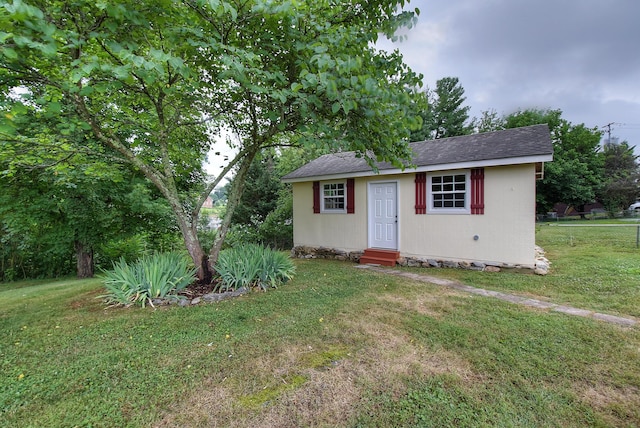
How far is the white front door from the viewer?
7426 mm

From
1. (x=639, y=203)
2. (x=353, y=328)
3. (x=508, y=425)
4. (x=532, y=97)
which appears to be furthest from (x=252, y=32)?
(x=639, y=203)

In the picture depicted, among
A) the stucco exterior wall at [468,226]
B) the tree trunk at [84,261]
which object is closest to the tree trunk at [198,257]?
the stucco exterior wall at [468,226]

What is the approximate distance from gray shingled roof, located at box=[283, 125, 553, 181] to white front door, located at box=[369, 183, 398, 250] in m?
0.62

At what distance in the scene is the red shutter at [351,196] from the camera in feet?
26.2

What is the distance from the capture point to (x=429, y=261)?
6.88 metres

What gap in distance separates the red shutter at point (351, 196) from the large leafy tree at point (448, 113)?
789 inches

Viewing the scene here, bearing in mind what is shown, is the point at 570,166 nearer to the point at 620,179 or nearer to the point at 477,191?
the point at 620,179

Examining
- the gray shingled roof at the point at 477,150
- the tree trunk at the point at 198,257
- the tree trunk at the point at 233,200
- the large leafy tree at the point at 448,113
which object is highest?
the large leafy tree at the point at 448,113

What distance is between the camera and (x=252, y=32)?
375 centimetres

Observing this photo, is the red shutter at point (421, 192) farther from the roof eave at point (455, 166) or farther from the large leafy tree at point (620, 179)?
the large leafy tree at point (620, 179)

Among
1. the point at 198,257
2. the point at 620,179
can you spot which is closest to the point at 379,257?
the point at 198,257

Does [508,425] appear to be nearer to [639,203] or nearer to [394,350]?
[394,350]

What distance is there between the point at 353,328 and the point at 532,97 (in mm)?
30681

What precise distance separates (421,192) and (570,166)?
2157 cm
